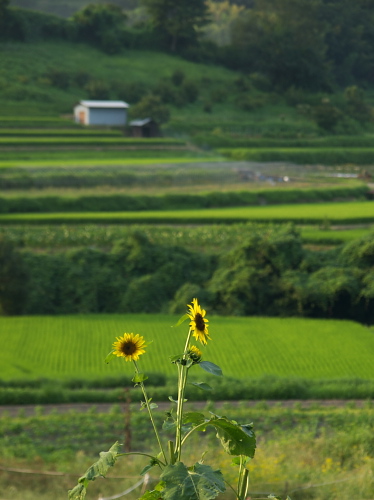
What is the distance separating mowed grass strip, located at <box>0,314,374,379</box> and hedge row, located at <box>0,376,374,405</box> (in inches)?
41.3

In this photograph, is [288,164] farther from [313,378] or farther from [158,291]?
[313,378]

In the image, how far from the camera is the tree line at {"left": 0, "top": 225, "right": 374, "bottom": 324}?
26344mm

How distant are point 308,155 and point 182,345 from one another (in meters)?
32.2

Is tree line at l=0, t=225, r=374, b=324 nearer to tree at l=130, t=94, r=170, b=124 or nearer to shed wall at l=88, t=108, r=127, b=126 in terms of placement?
shed wall at l=88, t=108, r=127, b=126

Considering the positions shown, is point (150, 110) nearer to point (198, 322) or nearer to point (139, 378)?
point (139, 378)

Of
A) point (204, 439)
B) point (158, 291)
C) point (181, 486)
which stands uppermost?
point (181, 486)

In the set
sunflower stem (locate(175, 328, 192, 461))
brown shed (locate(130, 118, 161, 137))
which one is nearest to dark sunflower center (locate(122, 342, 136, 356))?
sunflower stem (locate(175, 328, 192, 461))

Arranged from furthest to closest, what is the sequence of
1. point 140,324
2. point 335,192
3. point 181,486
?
point 335,192
point 140,324
point 181,486

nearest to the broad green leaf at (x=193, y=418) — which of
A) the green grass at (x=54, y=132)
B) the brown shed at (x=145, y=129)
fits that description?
the green grass at (x=54, y=132)

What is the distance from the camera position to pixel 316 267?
94.5 ft

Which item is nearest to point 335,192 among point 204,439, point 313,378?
point 313,378

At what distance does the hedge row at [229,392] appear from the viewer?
17.1m

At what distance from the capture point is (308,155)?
52.2 m

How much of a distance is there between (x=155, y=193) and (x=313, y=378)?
68.3 feet
